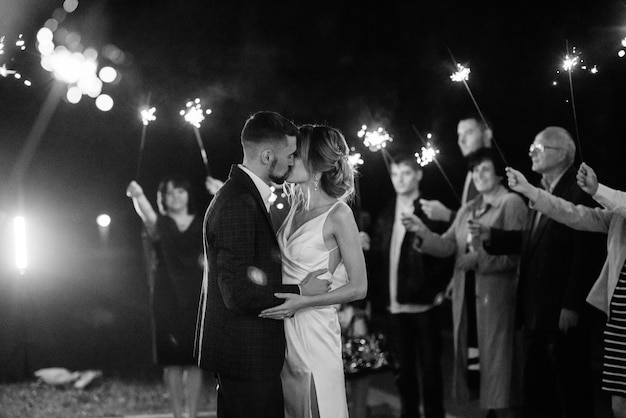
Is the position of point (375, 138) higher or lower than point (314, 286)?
higher

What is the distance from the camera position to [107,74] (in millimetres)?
5598

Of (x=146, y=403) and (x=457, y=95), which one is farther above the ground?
(x=457, y=95)

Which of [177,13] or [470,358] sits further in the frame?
[177,13]

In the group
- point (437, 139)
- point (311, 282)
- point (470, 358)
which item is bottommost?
point (470, 358)

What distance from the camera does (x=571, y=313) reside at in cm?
409

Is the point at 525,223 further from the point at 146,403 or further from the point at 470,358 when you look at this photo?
the point at 146,403

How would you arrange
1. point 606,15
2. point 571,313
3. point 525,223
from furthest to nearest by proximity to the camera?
point 606,15 < point 525,223 < point 571,313

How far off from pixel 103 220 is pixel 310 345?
148 inches

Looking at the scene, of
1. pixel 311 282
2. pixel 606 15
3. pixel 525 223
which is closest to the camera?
pixel 311 282

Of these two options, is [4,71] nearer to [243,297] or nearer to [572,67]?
[243,297]

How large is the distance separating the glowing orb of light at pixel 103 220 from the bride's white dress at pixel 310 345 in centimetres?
353

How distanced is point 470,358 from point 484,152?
1313 mm

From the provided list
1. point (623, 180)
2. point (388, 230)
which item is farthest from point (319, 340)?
point (623, 180)

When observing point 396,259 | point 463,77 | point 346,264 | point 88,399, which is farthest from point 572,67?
point 88,399
